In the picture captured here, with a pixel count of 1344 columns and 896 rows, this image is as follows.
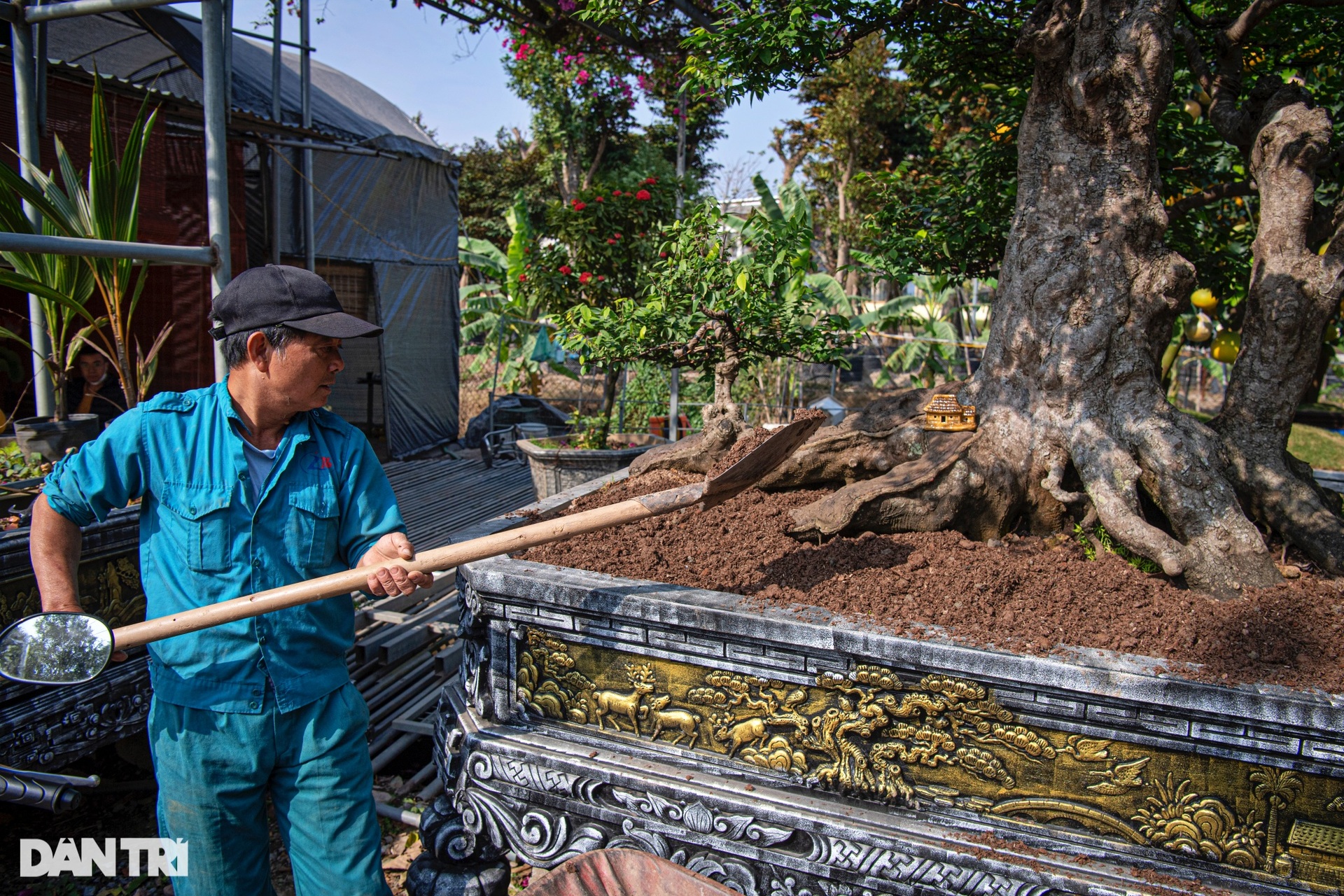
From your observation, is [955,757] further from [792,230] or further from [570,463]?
[570,463]

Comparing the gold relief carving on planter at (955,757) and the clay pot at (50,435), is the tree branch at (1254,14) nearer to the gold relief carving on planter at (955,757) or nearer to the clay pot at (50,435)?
the gold relief carving on planter at (955,757)

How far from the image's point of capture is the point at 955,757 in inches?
90.1

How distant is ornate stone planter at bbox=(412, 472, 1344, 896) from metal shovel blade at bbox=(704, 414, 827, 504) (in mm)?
342

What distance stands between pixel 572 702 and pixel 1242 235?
4821 millimetres

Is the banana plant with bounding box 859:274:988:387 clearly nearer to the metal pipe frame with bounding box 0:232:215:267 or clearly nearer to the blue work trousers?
the metal pipe frame with bounding box 0:232:215:267

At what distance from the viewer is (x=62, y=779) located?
2646 mm

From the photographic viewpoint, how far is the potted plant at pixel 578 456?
6422 millimetres

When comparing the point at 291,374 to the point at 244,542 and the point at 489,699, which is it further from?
the point at 489,699

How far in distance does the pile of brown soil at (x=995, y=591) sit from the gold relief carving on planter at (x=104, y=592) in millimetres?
1522

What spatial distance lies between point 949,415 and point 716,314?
143cm

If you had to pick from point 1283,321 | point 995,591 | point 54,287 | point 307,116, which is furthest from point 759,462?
point 307,116

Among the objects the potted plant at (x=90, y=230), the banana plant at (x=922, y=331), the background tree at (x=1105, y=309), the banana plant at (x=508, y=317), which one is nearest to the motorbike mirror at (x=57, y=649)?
the potted plant at (x=90, y=230)

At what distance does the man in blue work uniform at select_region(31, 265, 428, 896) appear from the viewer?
195 centimetres

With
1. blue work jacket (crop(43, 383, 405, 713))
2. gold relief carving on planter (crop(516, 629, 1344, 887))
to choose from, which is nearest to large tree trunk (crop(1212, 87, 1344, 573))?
gold relief carving on planter (crop(516, 629, 1344, 887))
